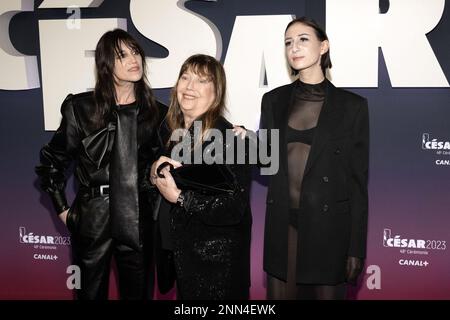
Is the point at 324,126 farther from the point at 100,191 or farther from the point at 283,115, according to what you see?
the point at 100,191

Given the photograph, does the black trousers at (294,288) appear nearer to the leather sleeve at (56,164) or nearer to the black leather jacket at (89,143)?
the black leather jacket at (89,143)

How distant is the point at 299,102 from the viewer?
2.60 meters

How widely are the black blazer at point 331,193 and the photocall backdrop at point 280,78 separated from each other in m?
1.13

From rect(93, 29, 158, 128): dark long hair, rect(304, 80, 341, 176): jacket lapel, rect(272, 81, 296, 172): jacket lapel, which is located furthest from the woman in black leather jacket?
rect(304, 80, 341, 176): jacket lapel

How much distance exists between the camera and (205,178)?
7.42 feet

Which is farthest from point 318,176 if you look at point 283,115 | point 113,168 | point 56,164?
point 56,164

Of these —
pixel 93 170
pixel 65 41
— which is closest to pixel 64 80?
pixel 65 41

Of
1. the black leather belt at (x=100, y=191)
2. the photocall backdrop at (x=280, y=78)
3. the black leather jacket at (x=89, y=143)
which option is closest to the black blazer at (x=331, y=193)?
the black leather jacket at (x=89, y=143)

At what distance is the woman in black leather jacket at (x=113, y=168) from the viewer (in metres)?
2.65

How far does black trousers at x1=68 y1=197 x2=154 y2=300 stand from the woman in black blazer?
2.56 ft

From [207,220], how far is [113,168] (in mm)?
723

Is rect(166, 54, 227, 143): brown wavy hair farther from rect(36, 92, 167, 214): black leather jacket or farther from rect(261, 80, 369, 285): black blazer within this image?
rect(36, 92, 167, 214): black leather jacket

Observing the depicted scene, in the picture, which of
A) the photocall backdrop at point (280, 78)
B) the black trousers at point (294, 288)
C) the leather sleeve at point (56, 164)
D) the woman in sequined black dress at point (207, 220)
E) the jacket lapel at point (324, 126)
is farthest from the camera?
the photocall backdrop at point (280, 78)

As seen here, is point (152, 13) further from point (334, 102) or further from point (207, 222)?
point (207, 222)
